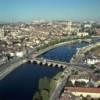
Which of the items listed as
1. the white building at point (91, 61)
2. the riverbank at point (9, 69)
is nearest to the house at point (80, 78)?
the riverbank at point (9, 69)

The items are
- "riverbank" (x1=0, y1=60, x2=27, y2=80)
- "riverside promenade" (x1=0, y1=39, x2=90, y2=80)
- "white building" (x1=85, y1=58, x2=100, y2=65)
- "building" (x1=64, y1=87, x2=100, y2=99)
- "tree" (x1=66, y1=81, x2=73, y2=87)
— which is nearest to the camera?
"building" (x1=64, y1=87, x2=100, y2=99)

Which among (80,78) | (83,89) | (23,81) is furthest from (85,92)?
(23,81)

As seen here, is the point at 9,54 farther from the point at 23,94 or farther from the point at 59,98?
the point at 59,98

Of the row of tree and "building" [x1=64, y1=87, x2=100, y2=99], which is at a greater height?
the row of tree

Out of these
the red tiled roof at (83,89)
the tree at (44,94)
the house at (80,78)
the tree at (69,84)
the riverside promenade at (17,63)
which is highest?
the tree at (44,94)

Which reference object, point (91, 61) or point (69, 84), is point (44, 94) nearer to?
point (69, 84)

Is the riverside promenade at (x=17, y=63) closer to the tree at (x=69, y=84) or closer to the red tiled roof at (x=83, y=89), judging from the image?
the tree at (x=69, y=84)

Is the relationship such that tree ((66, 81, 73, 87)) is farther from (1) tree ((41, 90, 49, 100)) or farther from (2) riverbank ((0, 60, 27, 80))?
(2) riverbank ((0, 60, 27, 80))

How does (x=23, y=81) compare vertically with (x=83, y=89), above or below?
below

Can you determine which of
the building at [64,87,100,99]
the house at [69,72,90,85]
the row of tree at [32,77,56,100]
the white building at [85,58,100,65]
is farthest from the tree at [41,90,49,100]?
the white building at [85,58,100,65]

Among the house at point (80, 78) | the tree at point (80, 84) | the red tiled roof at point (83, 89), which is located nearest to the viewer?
the red tiled roof at point (83, 89)

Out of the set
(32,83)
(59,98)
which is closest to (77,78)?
(32,83)
